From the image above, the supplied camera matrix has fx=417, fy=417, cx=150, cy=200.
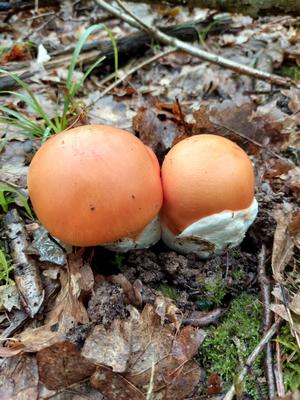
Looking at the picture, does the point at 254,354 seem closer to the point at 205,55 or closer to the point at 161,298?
the point at 161,298

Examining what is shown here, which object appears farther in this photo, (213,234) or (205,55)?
(205,55)

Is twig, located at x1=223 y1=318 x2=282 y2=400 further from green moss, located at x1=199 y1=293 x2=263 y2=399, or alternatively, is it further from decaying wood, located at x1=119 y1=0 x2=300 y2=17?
decaying wood, located at x1=119 y1=0 x2=300 y2=17

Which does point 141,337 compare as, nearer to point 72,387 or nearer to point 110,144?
point 72,387

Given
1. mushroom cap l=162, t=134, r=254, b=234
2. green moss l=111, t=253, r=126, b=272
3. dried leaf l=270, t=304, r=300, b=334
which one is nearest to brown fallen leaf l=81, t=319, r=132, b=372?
green moss l=111, t=253, r=126, b=272

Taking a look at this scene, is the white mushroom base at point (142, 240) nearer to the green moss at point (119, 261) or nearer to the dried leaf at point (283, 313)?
the green moss at point (119, 261)

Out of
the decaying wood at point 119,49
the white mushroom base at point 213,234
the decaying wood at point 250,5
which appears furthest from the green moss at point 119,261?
the decaying wood at point 250,5

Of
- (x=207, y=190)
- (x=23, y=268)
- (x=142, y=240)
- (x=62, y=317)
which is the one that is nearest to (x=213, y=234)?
(x=207, y=190)

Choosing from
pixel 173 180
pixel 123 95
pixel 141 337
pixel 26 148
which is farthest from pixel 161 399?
pixel 123 95
